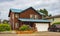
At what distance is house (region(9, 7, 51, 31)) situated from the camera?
51.0 m

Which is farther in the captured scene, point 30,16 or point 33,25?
point 30,16

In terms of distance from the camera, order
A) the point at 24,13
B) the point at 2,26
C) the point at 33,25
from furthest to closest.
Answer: the point at 24,13, the point at 33,25, the point at 2,26

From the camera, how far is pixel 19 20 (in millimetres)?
51875

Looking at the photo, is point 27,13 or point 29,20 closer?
point 29,20

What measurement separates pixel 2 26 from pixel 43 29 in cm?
1876

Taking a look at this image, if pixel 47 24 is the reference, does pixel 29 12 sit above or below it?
above

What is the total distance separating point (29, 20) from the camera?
51.4 m

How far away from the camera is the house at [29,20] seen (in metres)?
51.0

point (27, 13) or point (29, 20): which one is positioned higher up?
point (27, 13)

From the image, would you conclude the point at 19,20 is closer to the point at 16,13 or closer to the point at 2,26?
the point at 16,13

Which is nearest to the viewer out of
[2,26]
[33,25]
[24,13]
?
[2,26]

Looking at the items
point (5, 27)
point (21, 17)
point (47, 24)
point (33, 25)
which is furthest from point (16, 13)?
point (5, 27)

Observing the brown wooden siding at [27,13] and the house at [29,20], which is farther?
the brown wooden siding at [27,13]

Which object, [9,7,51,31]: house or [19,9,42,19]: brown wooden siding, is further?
[19,9,42,19]: brown wooden siding
